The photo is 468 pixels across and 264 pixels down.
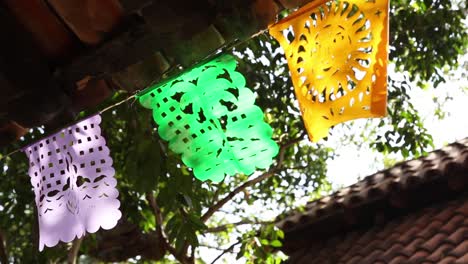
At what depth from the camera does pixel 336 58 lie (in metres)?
2.49

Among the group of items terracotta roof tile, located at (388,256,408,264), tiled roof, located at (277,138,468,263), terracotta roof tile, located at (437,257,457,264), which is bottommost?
terracotta roof tile, located at (388,256,408,264)

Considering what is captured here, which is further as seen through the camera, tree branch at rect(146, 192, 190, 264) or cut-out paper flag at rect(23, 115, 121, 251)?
tree branch at rect(146, 192, 190, 264)

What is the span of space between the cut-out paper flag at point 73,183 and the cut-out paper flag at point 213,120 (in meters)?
0.27

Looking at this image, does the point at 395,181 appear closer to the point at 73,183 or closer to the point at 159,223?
the point at 159,223

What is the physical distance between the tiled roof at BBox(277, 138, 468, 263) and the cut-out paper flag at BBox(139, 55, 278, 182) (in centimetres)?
342

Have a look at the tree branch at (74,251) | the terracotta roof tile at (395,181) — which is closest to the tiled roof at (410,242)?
the terracotta roof tile at (395,181)

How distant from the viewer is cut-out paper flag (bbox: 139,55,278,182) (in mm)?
2625

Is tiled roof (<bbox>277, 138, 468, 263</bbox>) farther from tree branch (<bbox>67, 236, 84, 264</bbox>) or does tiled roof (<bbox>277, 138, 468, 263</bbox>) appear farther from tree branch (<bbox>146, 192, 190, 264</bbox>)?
tree branch (<bbox>67, 236, 84, 264</bbox>)

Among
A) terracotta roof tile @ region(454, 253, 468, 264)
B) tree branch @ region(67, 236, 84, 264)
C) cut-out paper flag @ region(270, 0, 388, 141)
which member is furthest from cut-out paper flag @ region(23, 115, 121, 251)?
terracotta roof tile @ region(454, 253, 468, 264)

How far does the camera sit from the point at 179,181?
425 cm

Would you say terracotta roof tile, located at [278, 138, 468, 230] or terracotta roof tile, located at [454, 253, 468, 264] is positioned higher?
terracotta roof tile, located at [278, 138, 468, 230]

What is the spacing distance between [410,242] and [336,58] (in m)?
3.90

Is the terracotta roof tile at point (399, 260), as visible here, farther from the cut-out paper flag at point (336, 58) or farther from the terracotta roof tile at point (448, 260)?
the cut-out paper flag at point (336, 58)

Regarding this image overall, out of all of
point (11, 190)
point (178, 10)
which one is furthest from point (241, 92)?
point (11, 190)
